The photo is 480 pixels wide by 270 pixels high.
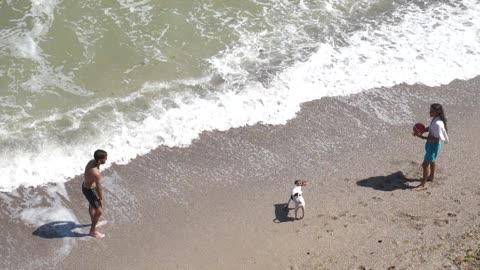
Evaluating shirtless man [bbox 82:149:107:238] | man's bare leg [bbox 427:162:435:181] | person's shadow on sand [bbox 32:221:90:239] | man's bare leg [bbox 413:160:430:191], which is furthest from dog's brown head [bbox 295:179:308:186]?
person's shadow on sand [bbox 32:221:90:239]

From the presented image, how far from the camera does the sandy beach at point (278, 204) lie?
9008 millimetres

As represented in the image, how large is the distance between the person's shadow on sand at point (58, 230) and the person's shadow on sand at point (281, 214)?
2.96 metres

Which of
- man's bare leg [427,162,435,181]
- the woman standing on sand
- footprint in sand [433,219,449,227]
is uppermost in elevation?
the woman standing on sand

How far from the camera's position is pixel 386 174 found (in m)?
10.8

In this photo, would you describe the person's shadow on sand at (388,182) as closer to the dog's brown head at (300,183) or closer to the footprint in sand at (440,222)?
the footprint in sand at (440,222)

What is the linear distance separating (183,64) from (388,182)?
543 centimetres

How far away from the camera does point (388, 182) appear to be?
10555 millimetres

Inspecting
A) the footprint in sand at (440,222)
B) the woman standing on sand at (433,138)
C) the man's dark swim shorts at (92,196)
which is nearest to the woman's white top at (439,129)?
the woman standing on sand at (433,138)

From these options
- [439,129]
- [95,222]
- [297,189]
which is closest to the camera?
[95,222]

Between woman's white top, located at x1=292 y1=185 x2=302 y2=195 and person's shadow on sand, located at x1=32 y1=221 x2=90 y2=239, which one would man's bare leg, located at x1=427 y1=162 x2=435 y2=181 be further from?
person's shadow on sand, located at x1=32 y1=221 x2=90 y2=239

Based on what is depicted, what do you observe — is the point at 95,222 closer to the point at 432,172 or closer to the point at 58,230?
the point at 58,230

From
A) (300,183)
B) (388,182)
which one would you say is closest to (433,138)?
(388,182)

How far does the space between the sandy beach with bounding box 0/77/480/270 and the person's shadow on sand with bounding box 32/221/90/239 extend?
2 cm

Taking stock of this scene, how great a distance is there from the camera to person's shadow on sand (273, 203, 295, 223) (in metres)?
9.69
